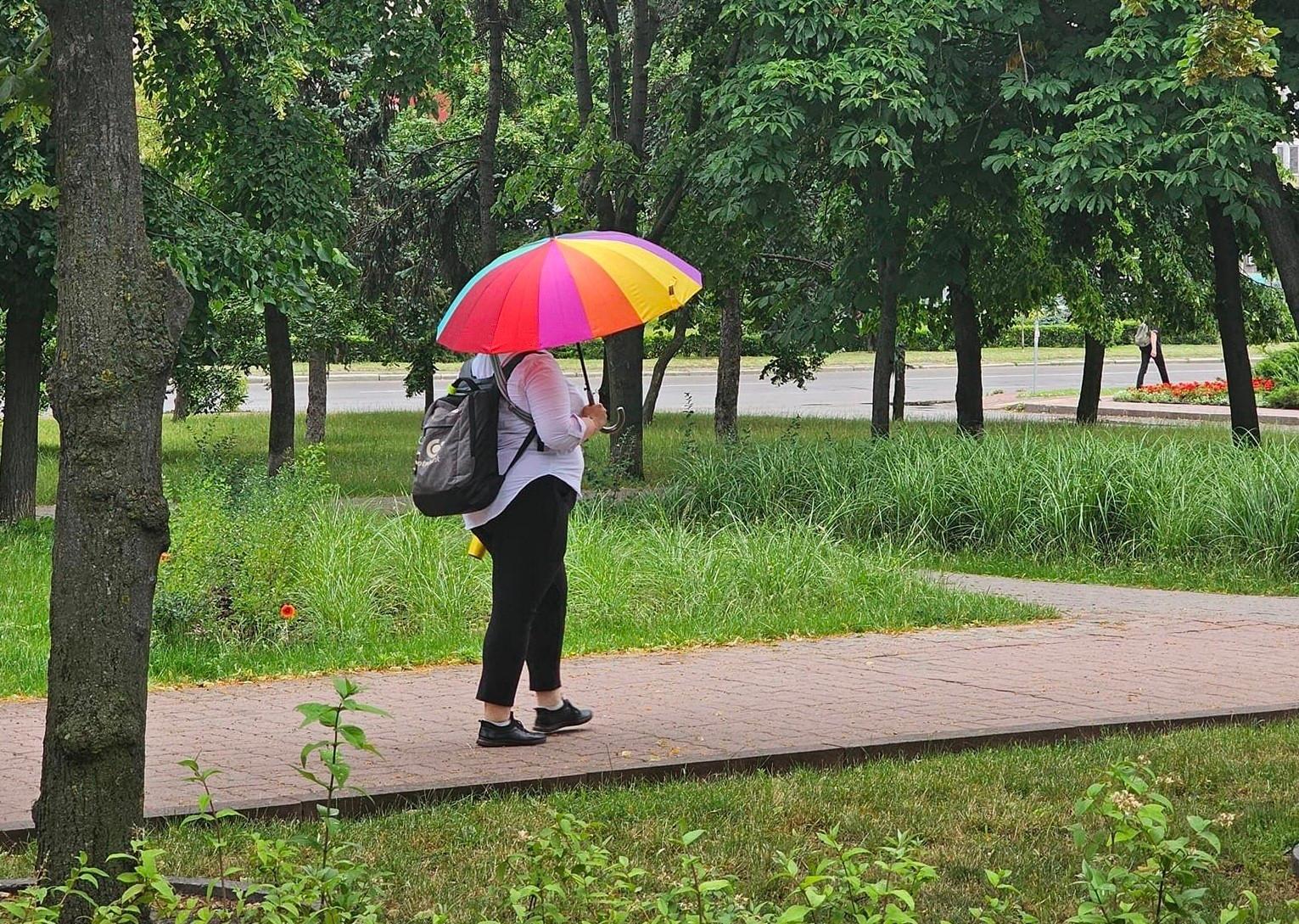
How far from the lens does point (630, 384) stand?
1883cm

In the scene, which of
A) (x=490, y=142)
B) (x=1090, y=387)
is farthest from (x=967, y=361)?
(x=1090, y=387)

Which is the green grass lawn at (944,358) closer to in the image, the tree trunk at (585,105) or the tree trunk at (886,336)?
the tree trunk at (585,105)

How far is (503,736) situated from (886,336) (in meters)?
12.7

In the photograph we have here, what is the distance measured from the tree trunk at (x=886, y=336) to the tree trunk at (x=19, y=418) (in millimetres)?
8200

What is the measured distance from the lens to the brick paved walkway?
245 inches

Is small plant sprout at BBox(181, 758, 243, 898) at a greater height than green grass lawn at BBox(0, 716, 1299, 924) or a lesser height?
greater

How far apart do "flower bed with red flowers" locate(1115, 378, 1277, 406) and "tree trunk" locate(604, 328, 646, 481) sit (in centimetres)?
1843

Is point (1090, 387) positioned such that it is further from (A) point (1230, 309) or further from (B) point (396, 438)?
(B) point (396, 438)

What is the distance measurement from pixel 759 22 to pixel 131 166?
1206cm

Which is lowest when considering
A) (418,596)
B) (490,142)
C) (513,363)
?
(418,596)

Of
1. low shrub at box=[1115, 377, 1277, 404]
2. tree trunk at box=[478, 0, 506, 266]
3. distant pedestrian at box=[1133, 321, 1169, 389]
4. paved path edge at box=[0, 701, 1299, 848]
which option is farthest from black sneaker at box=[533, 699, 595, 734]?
distant pedestrian at box=[1133, 321, 1169, 389]

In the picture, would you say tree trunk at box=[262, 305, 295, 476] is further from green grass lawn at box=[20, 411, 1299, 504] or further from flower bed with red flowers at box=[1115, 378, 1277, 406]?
flower bed with red flowers at box=[1115, 378, 1277, 406]

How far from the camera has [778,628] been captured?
963 cm

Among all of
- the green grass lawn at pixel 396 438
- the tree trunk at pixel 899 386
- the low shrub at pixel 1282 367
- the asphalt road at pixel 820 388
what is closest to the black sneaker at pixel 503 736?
the green grass lawn at pixel 396 438
